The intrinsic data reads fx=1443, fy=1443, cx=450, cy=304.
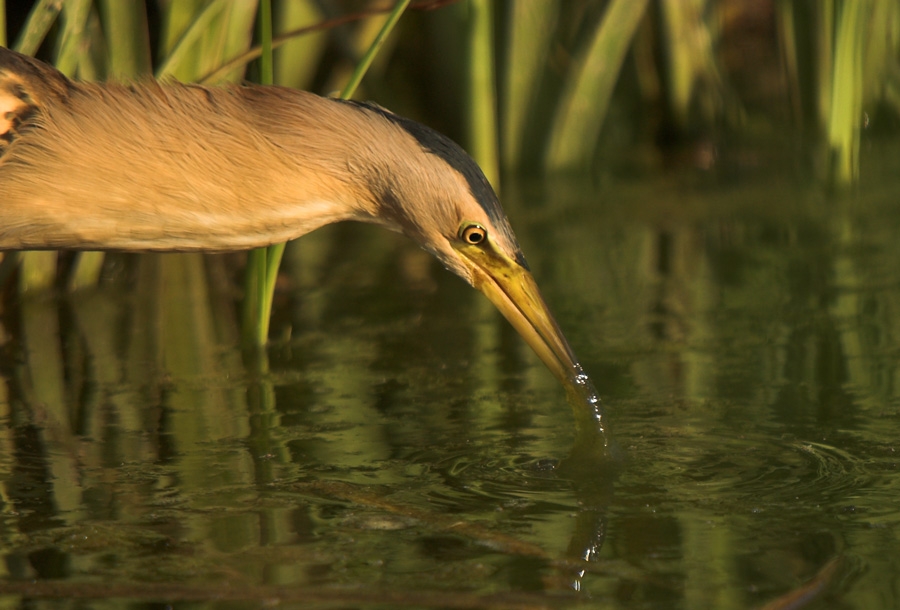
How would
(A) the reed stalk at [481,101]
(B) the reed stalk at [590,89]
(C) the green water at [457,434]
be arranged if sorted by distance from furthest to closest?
(B) the reed stalk at [590,89]
(A) the reed stalk at [481,101]
(C) the green water at [457,434]

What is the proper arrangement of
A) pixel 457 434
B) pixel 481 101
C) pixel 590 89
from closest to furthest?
pixel 457 434 → pixel 481 101 → pixel 590 89

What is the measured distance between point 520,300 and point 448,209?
332 mm

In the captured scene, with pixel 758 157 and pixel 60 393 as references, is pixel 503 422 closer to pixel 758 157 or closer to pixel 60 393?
pixel 60 393

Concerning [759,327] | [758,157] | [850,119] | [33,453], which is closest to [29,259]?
[33,453]

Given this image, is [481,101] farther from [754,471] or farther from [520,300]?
[754,471]

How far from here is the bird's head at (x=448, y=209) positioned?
3275 mm

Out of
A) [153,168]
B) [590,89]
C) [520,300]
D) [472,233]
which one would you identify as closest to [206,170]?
[153,168]

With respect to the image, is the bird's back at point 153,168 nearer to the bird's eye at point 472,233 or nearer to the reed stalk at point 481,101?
the bird's eye at point 472,233

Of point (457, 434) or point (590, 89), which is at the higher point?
point (590, 89)

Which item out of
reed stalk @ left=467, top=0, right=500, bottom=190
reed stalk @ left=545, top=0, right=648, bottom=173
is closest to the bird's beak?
reed stalk @ left=467, top=0, right=500, bottom=190

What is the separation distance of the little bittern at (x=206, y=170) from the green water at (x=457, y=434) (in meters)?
0.55

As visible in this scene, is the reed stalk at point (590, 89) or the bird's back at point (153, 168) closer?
the bird's back at point (153, 168)

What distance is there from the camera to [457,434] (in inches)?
143

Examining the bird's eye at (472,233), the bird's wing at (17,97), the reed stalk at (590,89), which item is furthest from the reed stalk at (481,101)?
the bird's wing at (17,97)
